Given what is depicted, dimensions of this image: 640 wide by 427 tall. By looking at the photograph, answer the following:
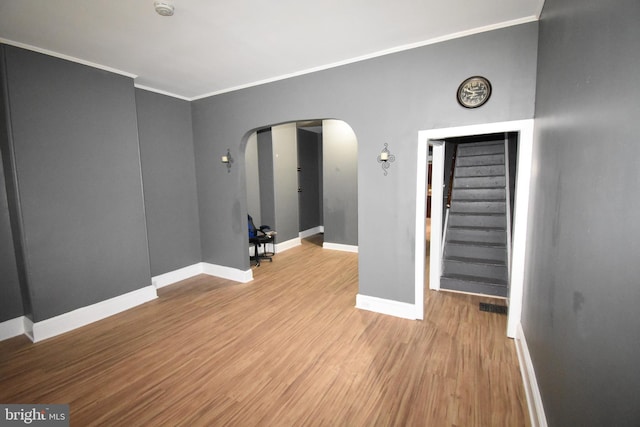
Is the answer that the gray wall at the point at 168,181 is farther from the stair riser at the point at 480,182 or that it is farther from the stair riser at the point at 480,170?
the stair riser at the point at 480,170

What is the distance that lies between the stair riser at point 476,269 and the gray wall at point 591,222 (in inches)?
81.8

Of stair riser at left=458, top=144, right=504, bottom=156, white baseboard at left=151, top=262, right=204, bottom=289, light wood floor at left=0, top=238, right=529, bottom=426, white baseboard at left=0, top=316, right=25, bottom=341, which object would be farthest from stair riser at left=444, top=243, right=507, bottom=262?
white baseboard at left=0, top=316, right=25, bottom=341

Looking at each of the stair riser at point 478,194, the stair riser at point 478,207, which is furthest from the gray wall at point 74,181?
the stair riser at point 478,194

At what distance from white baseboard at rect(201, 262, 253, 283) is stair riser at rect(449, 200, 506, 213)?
12.3 feet

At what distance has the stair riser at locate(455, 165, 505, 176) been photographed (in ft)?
16.3

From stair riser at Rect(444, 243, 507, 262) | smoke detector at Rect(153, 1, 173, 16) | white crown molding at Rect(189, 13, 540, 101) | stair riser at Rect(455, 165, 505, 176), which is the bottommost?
stair riser at Rect(444, 243, 507, 262)

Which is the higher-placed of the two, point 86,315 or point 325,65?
point 325,65

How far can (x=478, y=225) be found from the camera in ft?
15.0

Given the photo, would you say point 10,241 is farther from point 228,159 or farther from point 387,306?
point 387,306

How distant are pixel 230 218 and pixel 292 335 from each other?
2.38 meters

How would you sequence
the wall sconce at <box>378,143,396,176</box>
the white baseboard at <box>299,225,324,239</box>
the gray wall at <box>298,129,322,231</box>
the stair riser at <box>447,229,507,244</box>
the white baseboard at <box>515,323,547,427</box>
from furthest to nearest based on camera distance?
the white baseboard at <box>299,225,324,239</box> < the gray wall at <box>298,129,322,231</box> < the stair riser at <box>447,229,507,244</box> < the wall sconce at <box>378,143,396,176</box> < the white baseboard at <box>515,323,547,427</box>

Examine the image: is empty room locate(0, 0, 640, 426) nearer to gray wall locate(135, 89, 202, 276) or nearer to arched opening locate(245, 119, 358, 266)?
gray wall locate(135, 89, 202, 276)

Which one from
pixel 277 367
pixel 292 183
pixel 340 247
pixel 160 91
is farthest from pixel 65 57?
pixel 340 247

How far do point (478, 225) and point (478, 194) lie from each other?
63 centimetres
